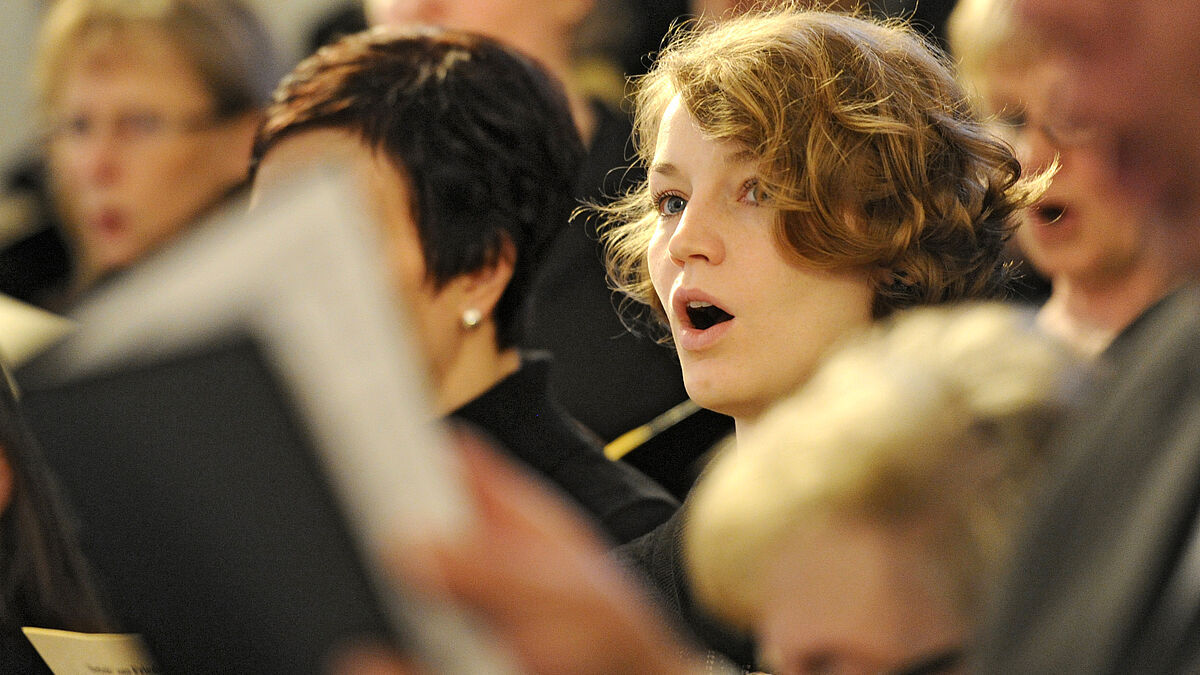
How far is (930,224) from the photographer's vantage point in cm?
105

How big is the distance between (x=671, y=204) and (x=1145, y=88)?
1.87 ft

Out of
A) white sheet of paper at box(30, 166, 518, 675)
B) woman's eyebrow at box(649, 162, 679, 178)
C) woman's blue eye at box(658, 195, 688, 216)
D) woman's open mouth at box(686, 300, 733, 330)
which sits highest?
white sheet of paper at box(30, 166, 518, 675)

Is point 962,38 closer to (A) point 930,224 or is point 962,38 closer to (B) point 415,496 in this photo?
(A) point 930,224

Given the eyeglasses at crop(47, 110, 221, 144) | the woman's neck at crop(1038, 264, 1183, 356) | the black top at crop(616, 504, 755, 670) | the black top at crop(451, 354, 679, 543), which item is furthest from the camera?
the eyeglasses at crop(47, 110, 221, 144)

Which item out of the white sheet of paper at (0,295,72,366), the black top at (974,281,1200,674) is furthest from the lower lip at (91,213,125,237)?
the black top at (974,281,1200,674)

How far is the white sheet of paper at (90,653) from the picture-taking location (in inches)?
42.5

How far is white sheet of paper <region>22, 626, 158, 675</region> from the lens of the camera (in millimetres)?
1079

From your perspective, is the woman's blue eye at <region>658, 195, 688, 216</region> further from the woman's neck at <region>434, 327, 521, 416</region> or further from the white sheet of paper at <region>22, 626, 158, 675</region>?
the white sheet of paper at <region>22, 626, 158, 675</region>

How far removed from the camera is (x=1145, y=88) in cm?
57

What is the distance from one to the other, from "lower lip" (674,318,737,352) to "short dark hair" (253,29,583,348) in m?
0.34

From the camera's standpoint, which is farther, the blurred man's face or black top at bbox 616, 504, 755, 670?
black top at bbox 616, 504, 755, 670

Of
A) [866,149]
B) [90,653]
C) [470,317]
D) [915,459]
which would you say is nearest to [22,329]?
[90,653]

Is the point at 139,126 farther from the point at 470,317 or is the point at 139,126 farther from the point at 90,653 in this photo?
the point at 90,653

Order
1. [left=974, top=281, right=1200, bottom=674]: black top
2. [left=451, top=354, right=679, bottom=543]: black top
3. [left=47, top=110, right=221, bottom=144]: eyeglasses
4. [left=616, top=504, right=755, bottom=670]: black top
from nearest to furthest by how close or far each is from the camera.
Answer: [left=974, top=281, right=1200, bottom=674]: black top, [left=616, top=504, right=755, bottom=670]: black top, [left=451, top=354, right=679, bottom=543]: black top, [left=47, top=110, right=221, bottom=144]: eyeglasses
